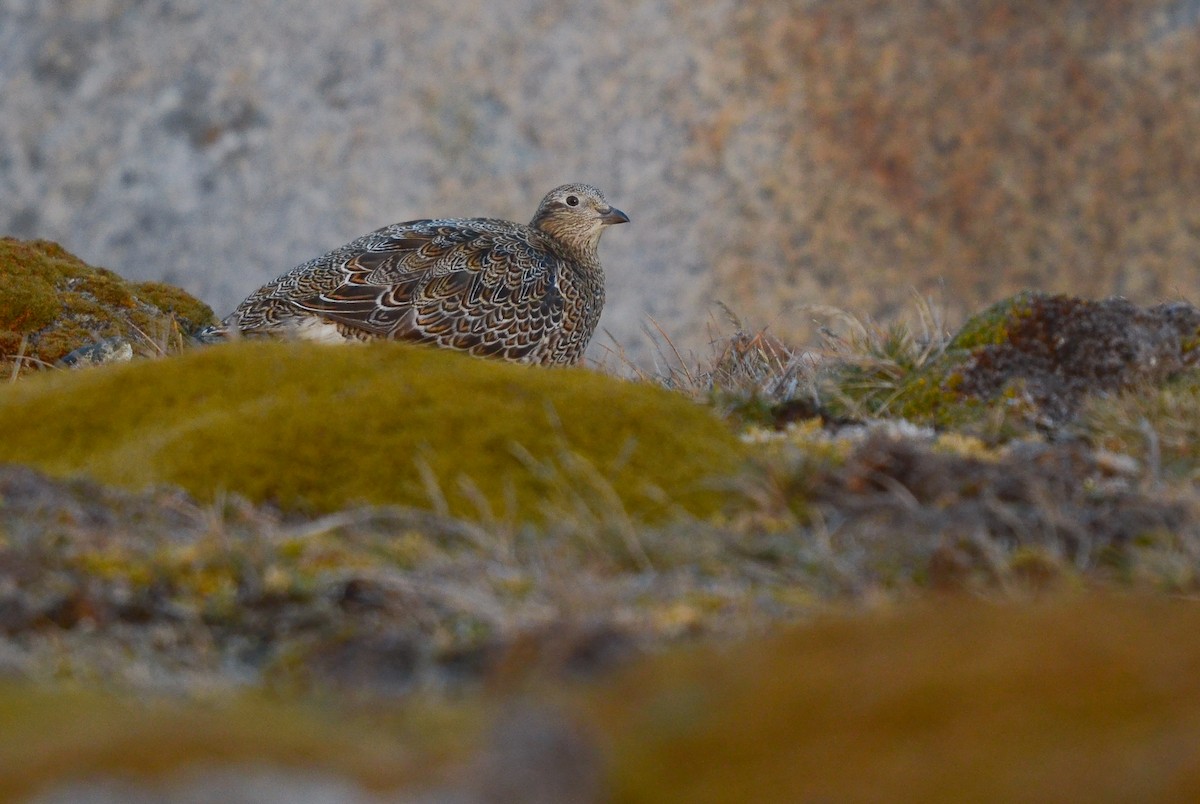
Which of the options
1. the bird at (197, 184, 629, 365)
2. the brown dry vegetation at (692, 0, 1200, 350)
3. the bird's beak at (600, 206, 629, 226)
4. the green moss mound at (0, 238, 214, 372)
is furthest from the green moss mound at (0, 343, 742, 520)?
the brown dry vegetation at (692, 0, 1200, 350)

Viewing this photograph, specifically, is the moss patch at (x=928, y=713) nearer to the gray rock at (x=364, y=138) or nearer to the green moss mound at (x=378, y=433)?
the green moss mound at (x=378, y=433)

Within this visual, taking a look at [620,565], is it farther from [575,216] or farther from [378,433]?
[575,216]

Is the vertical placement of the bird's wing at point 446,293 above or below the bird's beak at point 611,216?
below

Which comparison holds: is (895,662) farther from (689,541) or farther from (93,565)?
(93,565)

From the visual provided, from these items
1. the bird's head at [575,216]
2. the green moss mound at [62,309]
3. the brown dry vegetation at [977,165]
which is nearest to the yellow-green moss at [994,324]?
the bird's head at [575,216]

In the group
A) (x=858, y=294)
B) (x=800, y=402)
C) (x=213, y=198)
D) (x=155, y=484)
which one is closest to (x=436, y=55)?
(x=213, y=198)

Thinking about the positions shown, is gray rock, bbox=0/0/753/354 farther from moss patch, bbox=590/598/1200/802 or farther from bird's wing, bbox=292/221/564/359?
moss patch, bbox=590/598/1200/802
